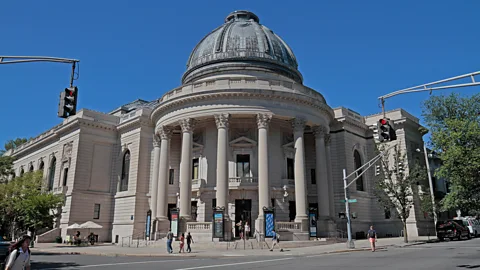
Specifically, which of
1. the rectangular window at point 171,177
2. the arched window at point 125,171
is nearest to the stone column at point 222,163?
the rectangular window at point 171,177

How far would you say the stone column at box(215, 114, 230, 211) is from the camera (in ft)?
105

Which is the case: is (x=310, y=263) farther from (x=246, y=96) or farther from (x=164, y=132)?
(x=164, y=132)

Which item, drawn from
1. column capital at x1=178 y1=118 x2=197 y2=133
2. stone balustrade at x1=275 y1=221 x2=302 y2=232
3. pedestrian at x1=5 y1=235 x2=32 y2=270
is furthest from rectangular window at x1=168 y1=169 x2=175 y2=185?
pedestrian at x1=5 y1=235 x2=32 y2=270

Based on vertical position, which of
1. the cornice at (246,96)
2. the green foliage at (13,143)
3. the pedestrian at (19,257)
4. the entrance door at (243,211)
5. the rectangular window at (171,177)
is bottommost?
the pedestrian at (19,257)

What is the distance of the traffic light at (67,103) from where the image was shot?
1207cm

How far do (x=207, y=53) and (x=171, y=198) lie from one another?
17628mm

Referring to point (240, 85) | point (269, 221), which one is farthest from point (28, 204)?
point (269, 221)

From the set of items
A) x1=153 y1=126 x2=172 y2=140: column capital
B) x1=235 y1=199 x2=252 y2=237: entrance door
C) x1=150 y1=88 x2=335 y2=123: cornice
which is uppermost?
x1=150 y1=88 x2=335 y2=123: cornice

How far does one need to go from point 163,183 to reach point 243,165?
8087 mm

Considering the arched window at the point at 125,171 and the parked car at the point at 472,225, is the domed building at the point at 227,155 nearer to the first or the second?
the arched window at the point at 125,171

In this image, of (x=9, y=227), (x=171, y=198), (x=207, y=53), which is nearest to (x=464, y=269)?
(x=171, y=198)

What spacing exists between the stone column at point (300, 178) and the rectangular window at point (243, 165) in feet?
17.4

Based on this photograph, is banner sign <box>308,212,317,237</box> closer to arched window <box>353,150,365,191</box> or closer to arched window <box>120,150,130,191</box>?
arched window <box>353,150,365,191</box>

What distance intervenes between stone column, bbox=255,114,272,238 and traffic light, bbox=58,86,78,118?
21348 mm
